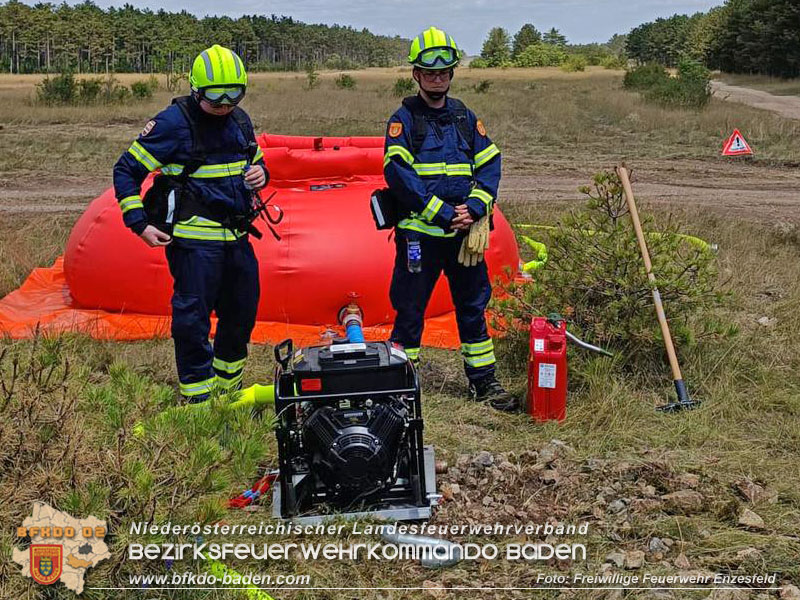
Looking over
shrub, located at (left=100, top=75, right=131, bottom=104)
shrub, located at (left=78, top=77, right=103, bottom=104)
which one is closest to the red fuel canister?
shrub, located at (left=78, top=77, right=103, bottom=104)

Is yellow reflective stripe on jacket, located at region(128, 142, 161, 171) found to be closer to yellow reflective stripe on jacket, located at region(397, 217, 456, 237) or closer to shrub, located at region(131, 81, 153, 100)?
yellow reflective stripe on jacket, located at region(397, 217, 456, 237)

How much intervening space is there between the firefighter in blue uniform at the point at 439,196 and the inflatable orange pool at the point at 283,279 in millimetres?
789

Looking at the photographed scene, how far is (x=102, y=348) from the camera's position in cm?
503

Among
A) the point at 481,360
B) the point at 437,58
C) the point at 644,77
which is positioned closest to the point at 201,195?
the point at 437,58

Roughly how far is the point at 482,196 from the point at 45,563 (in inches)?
108

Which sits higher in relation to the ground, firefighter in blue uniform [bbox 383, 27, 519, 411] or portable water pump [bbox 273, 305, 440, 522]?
firefighter in blue uniform [bbox 383, 27, 519, 411]

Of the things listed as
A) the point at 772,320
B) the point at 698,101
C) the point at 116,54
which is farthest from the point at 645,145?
the point at 116,54

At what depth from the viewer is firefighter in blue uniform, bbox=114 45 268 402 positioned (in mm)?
3662

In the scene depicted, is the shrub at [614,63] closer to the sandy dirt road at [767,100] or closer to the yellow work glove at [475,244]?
the sandy dirt road at [767,100]

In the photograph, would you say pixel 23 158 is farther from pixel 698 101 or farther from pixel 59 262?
pixel 698 101

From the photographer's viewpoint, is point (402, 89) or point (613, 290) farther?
point (402, 89)

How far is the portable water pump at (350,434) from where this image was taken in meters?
2.95

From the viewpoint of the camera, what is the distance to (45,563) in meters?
2.37

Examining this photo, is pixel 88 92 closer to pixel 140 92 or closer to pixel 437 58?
pixel 140 92
